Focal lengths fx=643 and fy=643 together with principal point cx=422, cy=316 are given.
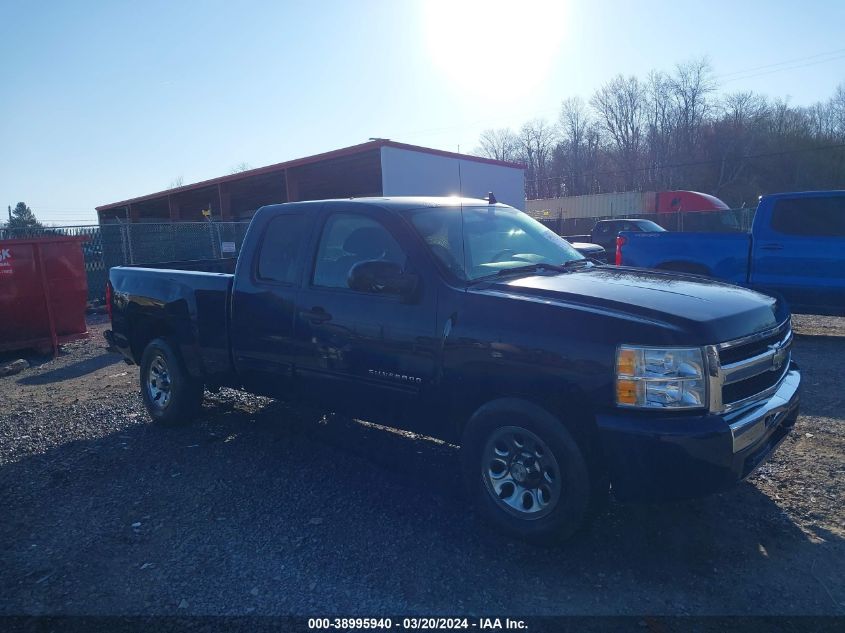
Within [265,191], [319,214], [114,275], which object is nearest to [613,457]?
[319,214]

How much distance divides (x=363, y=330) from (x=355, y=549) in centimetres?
138

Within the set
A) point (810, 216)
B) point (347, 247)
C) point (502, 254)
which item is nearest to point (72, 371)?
point (347, 247)

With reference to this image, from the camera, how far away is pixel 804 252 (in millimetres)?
9000

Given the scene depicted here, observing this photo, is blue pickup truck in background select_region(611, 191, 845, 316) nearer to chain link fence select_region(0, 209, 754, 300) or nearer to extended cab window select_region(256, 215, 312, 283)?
extended cab window select_region(256, 215, 312, 283)

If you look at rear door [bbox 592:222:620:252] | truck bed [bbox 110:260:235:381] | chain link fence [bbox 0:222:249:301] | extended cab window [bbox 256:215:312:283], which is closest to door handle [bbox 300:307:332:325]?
extended cab window [bbox 256:215:312:283]

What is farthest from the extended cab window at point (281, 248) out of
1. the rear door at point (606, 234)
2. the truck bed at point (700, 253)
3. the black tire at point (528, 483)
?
the rear door at point (606, 234)

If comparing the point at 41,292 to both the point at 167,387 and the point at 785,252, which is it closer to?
the point at 167,387

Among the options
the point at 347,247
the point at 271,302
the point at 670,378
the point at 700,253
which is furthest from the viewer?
the point at 700,253

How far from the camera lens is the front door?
402 centimetres

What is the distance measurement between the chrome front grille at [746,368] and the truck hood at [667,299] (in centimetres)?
6

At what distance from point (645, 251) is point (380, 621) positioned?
26.9 ft

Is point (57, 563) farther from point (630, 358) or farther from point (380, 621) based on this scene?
point (630, 358)

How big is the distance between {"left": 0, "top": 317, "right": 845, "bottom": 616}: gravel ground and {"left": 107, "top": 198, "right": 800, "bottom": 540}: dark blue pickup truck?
0.41 meters

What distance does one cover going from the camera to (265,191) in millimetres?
30594
